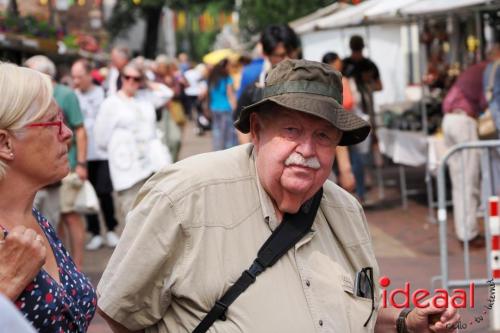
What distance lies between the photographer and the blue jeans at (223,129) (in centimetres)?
1359

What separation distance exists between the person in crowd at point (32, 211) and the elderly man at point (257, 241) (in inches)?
7.0

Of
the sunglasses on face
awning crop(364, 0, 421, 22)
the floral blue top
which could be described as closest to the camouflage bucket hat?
the floral blue top

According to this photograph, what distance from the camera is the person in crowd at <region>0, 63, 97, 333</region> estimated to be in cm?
247

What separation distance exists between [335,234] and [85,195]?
5.01 metres

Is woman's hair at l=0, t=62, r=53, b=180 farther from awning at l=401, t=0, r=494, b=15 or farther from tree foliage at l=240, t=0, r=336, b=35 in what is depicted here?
tree foliage at l=240, t=0, r=336, b=35

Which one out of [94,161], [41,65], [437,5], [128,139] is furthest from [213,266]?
[437,5]

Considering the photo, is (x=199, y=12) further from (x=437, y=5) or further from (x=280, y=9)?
(x=437, y=5)

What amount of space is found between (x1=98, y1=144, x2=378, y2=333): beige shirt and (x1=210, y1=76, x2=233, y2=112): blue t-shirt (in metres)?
10.9

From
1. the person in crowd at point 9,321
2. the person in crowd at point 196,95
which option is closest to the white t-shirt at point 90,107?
the person in crowd at point 9,321

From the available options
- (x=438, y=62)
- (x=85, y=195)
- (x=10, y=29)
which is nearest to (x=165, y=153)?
(x=85, y=195)

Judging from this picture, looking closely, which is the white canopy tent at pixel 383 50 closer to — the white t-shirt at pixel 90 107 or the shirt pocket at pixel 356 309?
the white t-shirt at pixel 90 107

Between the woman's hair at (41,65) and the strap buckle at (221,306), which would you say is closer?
the strap buckle at (221,306)

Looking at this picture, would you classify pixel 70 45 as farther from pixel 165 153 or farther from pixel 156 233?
pixel 156 233

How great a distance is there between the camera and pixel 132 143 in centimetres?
819
